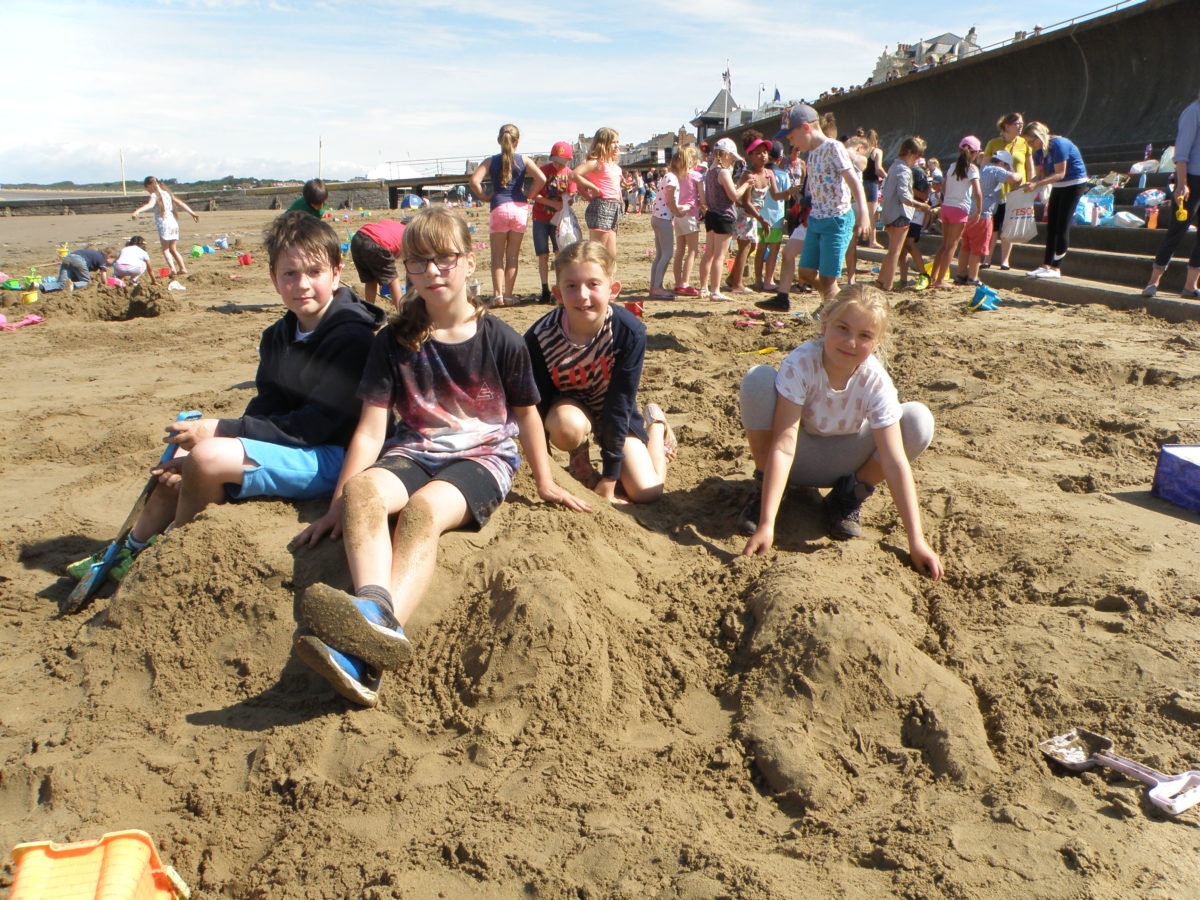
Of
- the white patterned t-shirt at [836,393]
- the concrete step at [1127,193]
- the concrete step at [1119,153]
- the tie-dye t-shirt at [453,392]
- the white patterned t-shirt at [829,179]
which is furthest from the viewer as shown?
the concrete step at [1119,153]

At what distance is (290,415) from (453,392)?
2.14ft

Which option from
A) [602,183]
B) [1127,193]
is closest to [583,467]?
[602,183]

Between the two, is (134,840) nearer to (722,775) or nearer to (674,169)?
(722,775)

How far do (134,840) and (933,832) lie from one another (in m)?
1.73

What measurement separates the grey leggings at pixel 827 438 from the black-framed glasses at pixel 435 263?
4.05 ft

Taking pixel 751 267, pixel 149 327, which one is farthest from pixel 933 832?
pixel 751 267

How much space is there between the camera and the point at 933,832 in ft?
6.32

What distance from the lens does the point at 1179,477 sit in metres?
3.74

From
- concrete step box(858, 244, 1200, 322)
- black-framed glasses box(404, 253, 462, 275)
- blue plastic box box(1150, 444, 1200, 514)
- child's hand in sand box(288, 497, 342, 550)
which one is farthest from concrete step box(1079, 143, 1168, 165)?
child's hand in sand box(288, 497, 342, 550)

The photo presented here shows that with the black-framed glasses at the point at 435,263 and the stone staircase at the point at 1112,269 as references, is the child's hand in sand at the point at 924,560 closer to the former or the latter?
the black-framed glasses at the point at 435,263

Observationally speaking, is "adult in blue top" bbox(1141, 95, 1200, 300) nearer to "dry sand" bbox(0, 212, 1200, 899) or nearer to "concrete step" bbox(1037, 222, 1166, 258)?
"concrete step" bbox(1037, 222, 1166, 258)

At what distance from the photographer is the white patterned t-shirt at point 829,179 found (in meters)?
7.02

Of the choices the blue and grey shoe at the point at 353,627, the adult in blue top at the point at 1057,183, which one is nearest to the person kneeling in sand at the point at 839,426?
the blue and grey shoe at the point at 353,627

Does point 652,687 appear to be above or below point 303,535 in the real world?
below
